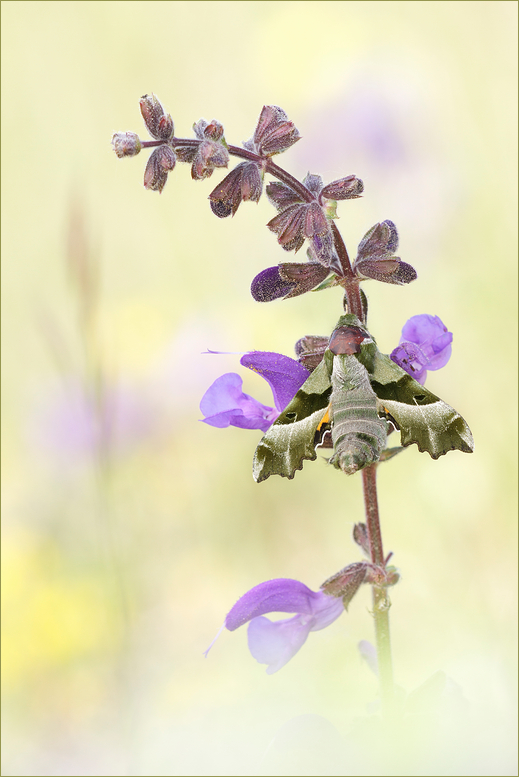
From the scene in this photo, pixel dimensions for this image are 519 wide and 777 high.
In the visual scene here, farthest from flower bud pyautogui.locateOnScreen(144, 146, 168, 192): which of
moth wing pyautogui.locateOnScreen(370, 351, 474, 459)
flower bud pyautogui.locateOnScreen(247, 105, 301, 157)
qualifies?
moth wing pyautogui.locateOnScreen(370, 351, 474, 459)

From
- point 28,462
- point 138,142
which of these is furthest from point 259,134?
point 28,462

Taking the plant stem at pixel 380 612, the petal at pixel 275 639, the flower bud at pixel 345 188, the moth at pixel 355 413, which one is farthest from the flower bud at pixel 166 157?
the petal at pixel 275 639

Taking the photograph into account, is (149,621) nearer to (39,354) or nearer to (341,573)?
(341,573)

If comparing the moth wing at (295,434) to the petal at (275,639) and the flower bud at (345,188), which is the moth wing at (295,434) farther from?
the petal at (275,639)

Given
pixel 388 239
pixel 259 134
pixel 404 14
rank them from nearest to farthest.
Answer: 1. pixel 259 134
2. pixel 388 239
3. pixel 404 14

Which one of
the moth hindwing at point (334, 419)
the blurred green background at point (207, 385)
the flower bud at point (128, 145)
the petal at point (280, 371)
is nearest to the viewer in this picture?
the flower bud at point (128, 145)

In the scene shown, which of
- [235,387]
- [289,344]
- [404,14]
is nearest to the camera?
[235,387]

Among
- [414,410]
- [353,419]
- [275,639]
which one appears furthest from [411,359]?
[275,639]

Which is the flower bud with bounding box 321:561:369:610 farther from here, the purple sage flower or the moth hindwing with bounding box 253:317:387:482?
the moth hindwing with bounding box 253:317:387:482
